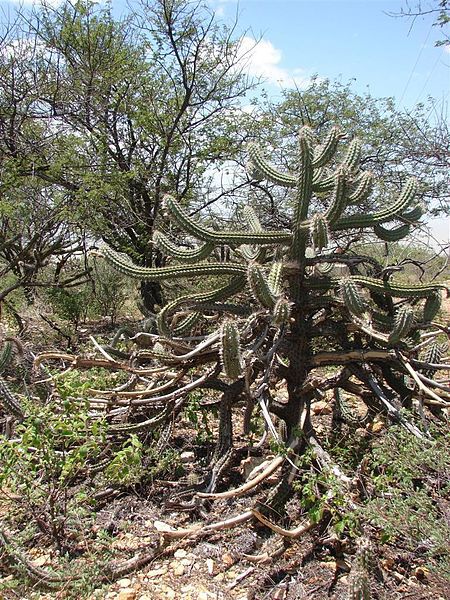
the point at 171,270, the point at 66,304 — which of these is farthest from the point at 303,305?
the point at 66,304

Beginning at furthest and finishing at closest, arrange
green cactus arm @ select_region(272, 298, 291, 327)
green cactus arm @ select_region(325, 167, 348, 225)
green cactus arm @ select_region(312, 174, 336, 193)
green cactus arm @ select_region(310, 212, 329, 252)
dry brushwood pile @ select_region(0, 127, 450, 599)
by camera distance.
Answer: green cactus arm @ select_region(312, 174, 336, 193)
green cactus arm @ select_region(325, 167, 348, 225)
green cactus arm @ select_region(310, 212, 329, 252)
green cactus arm @ select_region(272, 298, 291, 327)
dry brushwood pile @ select_region(0, 127, 450, 599)

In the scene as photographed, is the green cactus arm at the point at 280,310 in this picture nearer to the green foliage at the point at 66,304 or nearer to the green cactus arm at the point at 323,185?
the green cactus arm at the point at 323,185

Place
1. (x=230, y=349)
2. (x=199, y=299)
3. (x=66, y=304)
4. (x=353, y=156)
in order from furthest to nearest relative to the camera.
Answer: (x=66, y=304) → (x=353, y=156) → (x=199, y=299) → (x=230, y=349)

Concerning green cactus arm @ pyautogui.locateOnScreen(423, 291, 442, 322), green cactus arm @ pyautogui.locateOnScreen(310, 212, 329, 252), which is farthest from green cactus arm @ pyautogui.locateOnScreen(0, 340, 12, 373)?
green cactus arm @ pyautogui.locateOnScreen(423, 291, 442, 322)

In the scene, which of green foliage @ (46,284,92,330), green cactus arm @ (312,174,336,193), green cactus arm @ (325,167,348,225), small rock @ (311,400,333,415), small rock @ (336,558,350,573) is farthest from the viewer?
green foliage @ (46,284,92,330)

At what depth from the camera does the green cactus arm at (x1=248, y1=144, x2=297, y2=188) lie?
11.6 feet

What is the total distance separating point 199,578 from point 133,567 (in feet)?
1.04

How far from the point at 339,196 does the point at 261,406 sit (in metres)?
1.26

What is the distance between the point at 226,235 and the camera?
3.28 metres

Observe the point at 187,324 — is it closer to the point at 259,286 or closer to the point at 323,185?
the point at 259,286

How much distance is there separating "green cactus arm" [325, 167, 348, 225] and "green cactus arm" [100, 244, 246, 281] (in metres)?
0.62

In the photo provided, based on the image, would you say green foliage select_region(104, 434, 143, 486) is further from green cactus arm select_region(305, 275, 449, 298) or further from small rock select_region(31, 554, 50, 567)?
green cactus arm select_region(305, 275, 449, 298)

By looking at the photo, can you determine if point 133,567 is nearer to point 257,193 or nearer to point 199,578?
point 199,578

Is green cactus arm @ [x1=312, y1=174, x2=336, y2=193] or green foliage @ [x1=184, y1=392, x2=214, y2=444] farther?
green foliage @ [x1=184, y1=392, x2=214, y2=444]
